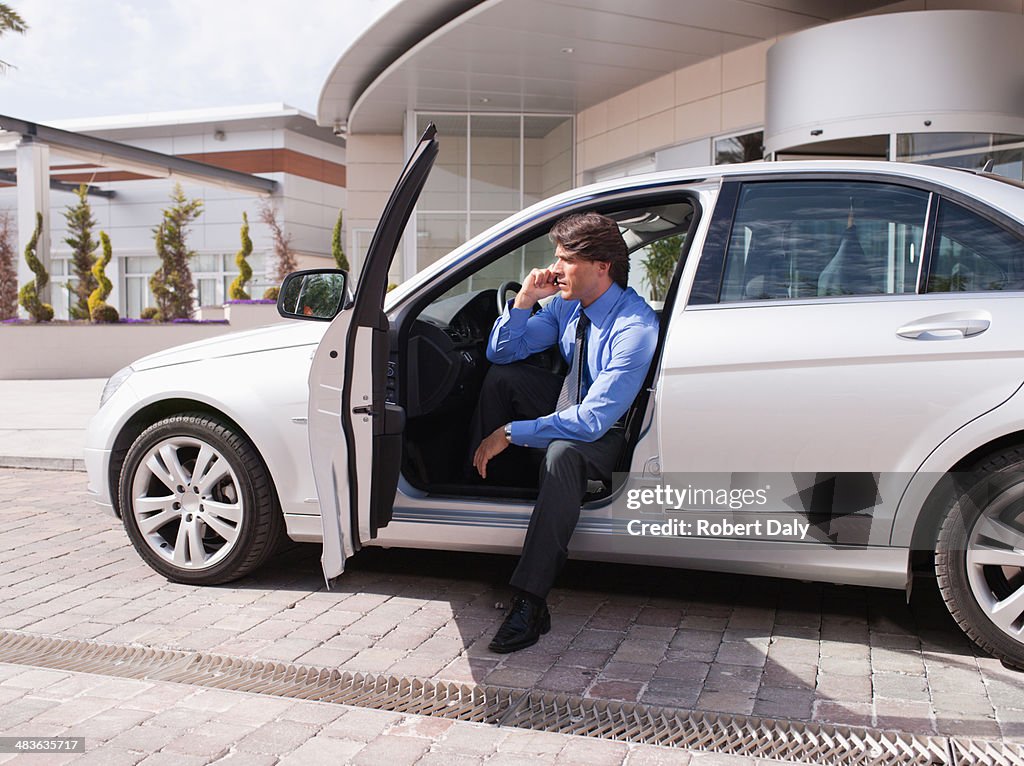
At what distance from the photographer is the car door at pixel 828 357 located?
3.04 meters

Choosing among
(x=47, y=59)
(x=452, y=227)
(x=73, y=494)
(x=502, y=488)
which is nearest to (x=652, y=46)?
(x=452, y=227)

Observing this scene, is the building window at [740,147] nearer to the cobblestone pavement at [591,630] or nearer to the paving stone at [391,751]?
the cobblestone pavement at [591,630]

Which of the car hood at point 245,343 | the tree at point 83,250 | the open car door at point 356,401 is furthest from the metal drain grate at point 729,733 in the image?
the tree at point 83,250

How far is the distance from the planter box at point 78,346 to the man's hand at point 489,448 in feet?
46.5

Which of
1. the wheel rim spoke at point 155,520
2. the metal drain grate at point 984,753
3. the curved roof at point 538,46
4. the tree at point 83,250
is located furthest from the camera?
the tree at point 83,250

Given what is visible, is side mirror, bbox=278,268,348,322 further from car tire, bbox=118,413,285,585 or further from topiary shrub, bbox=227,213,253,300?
topiary shrub, bbox=227,213,253,300

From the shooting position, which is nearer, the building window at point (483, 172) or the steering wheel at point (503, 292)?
the steering wheel at point (503, 292)

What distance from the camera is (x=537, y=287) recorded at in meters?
3.84

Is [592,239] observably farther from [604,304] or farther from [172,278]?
[172,278]

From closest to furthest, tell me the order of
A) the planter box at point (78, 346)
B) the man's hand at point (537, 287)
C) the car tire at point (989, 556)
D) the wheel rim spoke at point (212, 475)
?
the car tire at point (989, 556) → the man's hand at point (537, 287) → the wheel rim spoke at point (212, 475) → the planter box at point (78, 346)

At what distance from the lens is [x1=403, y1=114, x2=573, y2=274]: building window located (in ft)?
56.6

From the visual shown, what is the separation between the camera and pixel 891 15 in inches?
330

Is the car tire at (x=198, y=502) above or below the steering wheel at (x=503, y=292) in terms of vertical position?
below

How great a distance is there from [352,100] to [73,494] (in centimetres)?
1283
